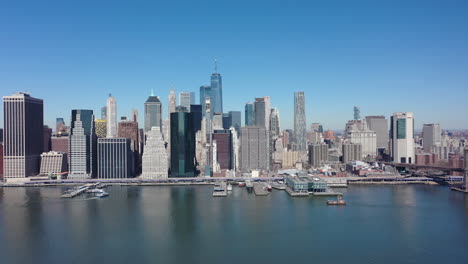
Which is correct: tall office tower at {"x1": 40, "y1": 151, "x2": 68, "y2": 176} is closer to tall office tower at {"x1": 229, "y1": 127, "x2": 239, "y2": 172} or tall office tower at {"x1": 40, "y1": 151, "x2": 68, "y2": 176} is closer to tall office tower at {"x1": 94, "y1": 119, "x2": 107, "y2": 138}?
tall office tower at {"x1": 94, "y1": 119, "x2": 107, "y2": 138}

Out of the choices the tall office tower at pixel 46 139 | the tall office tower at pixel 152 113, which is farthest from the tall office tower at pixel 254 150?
the tall office tower at pixel 46 139

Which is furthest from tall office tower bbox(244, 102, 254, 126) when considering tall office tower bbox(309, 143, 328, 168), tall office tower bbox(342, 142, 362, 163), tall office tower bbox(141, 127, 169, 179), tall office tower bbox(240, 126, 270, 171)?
tall office tower bbox(141, 127, 169, 179)

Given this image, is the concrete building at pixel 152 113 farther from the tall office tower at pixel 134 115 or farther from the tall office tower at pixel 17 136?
the tall office tower at pixel 17 136

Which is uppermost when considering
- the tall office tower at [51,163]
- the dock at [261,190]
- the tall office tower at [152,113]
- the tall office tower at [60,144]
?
the tall office tower at [152,113]

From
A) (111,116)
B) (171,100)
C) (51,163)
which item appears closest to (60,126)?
(111,116)

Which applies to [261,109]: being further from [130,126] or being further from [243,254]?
[243,254]
